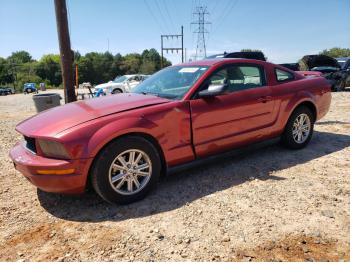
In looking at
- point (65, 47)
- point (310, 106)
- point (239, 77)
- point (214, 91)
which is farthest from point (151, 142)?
point (65, 47)

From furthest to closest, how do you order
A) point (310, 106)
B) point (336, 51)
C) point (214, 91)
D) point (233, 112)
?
point (336, 51) → point (310, 106) → point (233, 112) → point (214, 91)

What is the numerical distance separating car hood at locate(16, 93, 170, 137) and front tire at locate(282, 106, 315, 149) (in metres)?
2.16

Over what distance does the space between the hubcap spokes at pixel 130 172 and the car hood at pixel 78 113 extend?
0.49 metres

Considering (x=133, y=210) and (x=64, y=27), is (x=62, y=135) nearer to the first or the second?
(x=133, y=210)

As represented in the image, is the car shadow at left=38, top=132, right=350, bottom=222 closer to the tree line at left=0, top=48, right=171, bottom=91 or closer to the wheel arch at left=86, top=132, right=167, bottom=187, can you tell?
the wheel arch at left=86, top=132, right=167, bottom=187

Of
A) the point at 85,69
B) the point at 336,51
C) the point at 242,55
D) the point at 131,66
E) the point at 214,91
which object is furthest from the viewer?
the point at 131,66

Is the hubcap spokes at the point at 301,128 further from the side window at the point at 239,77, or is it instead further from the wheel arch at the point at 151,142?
the wheel arch at the point at 151,142

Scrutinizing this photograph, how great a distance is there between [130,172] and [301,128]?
2998 millimetres

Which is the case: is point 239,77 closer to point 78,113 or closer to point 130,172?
point 130,172

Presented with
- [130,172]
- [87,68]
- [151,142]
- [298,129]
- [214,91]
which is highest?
[87,68]

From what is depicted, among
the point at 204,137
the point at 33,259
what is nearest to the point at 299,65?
the point at 204,137

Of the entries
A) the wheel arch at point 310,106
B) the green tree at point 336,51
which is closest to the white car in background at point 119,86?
the wheel arch at point 310,106

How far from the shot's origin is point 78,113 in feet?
11.3

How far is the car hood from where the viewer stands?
3176 millimetres
